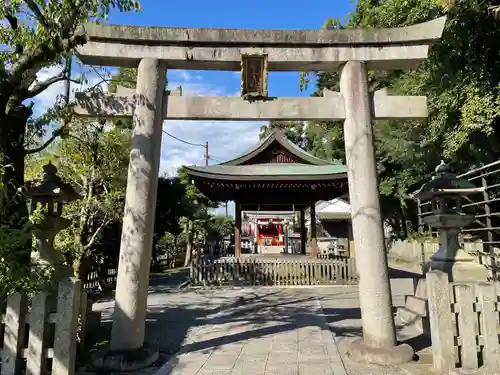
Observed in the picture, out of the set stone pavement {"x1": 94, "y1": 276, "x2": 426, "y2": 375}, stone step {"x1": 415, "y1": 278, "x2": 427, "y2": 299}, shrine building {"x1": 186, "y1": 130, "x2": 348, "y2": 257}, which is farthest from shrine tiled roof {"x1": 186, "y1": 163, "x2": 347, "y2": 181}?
stone step {"x1": 415, "y1": 278, "x2": 427, "y2": 299}

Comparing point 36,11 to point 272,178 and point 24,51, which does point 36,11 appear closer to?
point 24,51

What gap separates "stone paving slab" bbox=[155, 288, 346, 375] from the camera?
16.1 feet

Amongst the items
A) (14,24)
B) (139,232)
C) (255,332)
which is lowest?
(255,332)

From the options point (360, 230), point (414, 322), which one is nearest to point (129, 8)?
point (360, 230)

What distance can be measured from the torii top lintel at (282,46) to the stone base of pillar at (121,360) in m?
4.34

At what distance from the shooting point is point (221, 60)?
6.01m

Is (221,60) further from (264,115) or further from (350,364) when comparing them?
(350,364)

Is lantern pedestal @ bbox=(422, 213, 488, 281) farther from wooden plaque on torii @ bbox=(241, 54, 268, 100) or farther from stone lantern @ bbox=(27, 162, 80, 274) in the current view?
stone lantern @ bbox=(27, 162, 80, 274)

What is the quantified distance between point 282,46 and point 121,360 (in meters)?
5.26

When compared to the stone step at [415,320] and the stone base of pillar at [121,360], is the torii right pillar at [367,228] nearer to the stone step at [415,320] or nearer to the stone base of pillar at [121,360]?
the stone step at [415,320]

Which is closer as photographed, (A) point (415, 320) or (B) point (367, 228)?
(B) point (367, 228)

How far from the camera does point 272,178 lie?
556 inches

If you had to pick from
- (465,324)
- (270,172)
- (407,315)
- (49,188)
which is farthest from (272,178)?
(465,324)

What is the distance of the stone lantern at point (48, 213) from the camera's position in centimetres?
552
